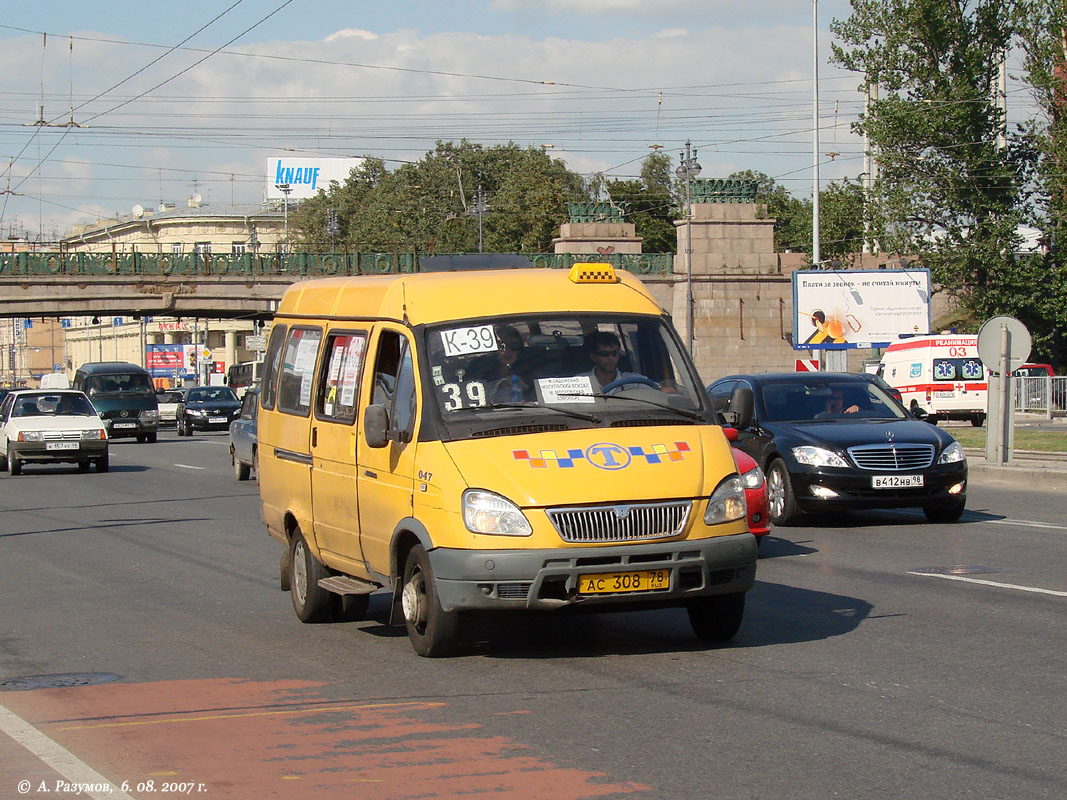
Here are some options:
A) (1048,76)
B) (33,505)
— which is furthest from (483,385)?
(1048,76)

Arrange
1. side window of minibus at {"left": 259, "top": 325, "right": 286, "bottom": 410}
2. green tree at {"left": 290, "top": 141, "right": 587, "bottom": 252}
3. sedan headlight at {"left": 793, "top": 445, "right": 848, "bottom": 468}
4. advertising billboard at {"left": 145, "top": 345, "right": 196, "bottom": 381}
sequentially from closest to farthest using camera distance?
side window of minibus at {"left": 259, "top": 325, "right": 286, "bottom": 410}
sedan headlight at {"left": 793, "top": 445, "right": 848, "bottom": 468}
green tree at {"left": 290, "top": 141, "right": 587, "bottom": 252}
advertising billboard at {"left": 145, "top": 345, "right": 196, "bottom": 381}

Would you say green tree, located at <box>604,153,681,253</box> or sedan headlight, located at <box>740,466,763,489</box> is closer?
sedan headlight, located at <box>740,466,763,489</box>

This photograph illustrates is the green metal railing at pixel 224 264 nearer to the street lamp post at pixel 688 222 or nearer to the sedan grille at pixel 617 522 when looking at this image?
the street lamp post at pixel 688 222

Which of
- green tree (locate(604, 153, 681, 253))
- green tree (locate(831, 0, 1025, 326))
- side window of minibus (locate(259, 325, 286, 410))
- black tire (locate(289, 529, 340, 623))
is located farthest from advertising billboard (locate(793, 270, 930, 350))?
green tree (locate(604, 153, 681, 253))

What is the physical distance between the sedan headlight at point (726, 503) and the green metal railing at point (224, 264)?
5859 cm

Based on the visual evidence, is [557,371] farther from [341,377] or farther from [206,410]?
[206,410]

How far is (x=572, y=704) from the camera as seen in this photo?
695 centimetres

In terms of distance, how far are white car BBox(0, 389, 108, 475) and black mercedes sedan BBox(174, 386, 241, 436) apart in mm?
22516

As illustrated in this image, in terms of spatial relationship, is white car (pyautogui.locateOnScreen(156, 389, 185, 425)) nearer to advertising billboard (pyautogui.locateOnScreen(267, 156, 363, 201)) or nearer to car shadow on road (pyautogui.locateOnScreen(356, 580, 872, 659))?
car shadow on road (pyautogui.locateOnScreen(356, 580, 872, 659))

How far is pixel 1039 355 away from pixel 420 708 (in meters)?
60.6

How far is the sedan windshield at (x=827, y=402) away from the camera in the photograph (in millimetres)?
16266

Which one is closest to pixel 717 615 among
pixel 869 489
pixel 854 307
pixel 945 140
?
pixel 869 489

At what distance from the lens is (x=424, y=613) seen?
322 inches

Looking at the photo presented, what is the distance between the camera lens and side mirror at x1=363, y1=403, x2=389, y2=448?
830 centimetres
